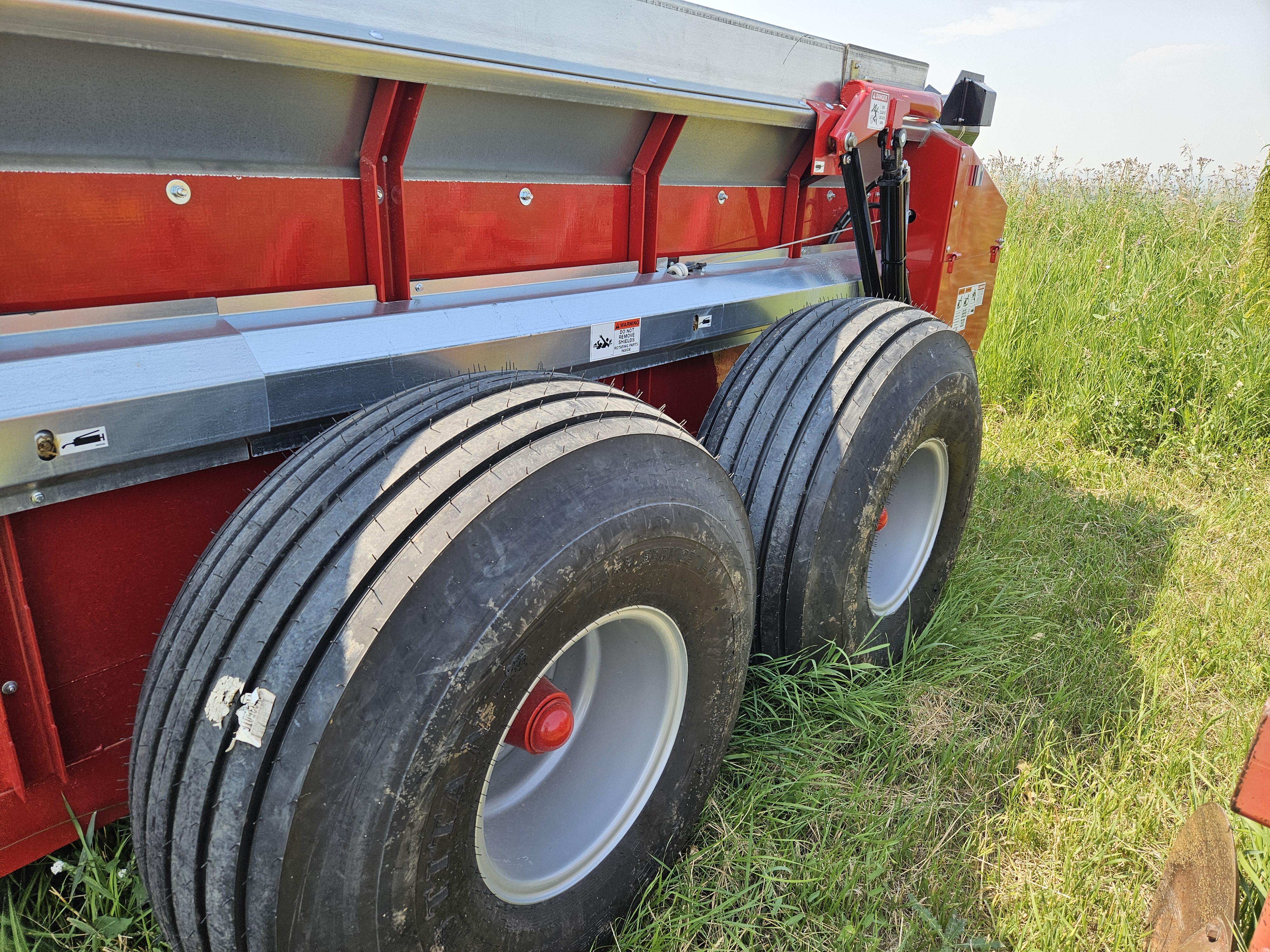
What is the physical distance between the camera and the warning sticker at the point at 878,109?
2.68 meters

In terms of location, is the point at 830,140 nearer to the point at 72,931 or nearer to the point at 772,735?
the point at 772,735

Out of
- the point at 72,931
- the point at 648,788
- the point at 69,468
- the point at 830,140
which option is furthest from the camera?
the point at 830,140

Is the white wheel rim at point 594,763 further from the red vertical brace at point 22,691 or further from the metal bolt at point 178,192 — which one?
the metal bolt at point 178,192

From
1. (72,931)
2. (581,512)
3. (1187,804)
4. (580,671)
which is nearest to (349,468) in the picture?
(581,512)

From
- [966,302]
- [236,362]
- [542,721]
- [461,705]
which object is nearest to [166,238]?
[236,362]

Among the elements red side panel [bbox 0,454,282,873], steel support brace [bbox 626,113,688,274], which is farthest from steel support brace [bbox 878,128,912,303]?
red side panel [bbox 0,454,282,873]

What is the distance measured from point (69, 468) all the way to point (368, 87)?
0.84m

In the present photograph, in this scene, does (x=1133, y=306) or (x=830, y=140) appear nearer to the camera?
(x=830, y=140)

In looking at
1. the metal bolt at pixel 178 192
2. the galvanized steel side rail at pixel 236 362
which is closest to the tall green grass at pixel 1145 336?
the galvanized steel side rail at pixel 236 362

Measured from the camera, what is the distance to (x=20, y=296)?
130 centimetres

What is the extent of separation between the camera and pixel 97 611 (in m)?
1.40

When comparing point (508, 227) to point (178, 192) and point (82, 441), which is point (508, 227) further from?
point (82, 441)

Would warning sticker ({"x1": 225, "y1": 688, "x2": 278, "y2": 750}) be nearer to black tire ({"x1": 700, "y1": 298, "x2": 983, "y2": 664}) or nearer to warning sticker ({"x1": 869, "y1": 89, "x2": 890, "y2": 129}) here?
black tire ({"x1": 700, "y1": 298, "x2": 983, "y2": 664})

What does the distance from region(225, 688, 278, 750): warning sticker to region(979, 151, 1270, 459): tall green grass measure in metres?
4.70
